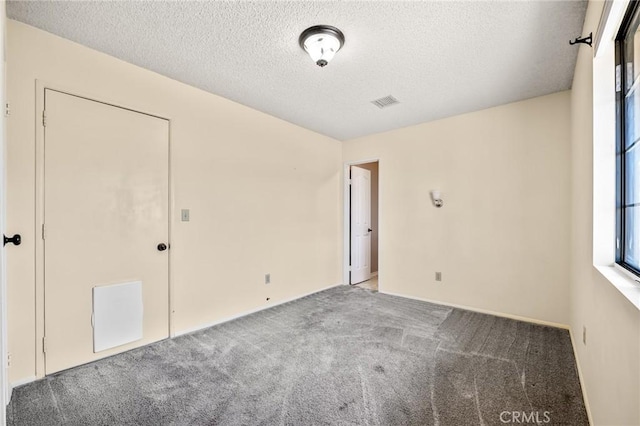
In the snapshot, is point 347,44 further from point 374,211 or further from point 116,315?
point 374,211

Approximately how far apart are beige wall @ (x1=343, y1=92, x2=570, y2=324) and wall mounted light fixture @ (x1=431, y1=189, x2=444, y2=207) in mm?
82

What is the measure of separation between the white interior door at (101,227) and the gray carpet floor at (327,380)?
266mm

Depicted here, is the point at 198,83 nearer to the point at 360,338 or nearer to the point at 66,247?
the point at 66,247

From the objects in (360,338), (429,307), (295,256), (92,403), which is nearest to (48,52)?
(92,403)

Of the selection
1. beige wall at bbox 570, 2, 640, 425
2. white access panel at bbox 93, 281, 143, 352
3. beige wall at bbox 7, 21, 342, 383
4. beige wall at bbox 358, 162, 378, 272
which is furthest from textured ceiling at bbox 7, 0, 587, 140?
beige wall at bbox 358, 162, 378, 272

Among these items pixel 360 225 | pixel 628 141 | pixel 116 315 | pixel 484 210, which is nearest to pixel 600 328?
pixel 628 141

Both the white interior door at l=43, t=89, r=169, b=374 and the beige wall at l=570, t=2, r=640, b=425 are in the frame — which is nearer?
the beige wall at l=570, t=2, r=640, b=425

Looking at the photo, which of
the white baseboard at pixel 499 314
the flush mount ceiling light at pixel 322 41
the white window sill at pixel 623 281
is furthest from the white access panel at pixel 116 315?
the white baseboard at pixel 499 314

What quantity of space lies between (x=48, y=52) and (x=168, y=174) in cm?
119

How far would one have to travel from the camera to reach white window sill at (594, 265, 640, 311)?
1.04 meters

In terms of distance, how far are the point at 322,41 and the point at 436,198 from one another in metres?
2.56
